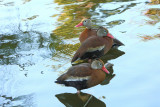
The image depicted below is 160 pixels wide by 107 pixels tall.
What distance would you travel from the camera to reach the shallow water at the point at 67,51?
15.2ft

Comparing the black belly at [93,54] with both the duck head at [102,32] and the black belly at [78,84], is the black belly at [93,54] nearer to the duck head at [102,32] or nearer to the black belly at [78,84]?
the duck head at [102,32]

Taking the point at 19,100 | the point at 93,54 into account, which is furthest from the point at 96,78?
the point at 19,100

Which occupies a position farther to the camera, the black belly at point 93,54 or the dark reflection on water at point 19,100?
the black belly at point 93,54

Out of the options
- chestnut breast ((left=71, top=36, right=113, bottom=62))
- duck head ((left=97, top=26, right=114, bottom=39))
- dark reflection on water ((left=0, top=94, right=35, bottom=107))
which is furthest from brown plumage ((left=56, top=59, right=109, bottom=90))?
duck head ((left=97, top=26, right=114, bottom=39))

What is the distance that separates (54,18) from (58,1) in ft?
4.80

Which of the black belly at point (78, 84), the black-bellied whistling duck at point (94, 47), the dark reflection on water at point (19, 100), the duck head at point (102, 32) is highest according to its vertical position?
the duck head at point (102, 32)

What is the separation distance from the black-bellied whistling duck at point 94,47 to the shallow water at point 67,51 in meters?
0.25

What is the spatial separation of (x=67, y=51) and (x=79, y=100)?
1774 millimetres

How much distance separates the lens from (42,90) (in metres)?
4.89

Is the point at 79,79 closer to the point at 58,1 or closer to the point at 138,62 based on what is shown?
the point at 138,62

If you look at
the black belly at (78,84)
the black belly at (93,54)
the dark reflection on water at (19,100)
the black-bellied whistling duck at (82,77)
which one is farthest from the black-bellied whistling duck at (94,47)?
the dark reflection on water at (19,100)

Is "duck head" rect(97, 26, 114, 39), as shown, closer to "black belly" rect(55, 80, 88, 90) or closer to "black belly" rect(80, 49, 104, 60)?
"black belly" rect(80, 49, 104, 60)

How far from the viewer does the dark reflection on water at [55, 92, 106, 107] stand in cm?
449

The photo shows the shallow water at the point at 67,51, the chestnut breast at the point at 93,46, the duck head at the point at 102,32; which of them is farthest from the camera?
the duck head at the point at 102,32
